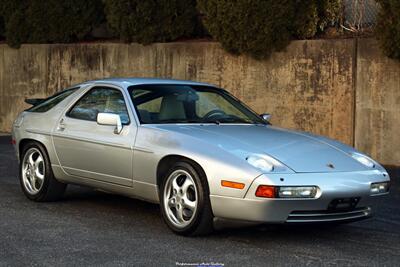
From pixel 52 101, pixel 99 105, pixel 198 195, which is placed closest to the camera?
pixel 198 195

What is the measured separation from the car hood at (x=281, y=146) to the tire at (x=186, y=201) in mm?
322

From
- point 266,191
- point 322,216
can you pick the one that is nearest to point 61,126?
point 266,191

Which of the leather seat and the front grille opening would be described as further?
the leather seat

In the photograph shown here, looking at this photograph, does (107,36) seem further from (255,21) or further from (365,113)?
(365,113)

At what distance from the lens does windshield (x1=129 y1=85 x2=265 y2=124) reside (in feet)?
21.7

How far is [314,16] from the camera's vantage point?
39.3 feet

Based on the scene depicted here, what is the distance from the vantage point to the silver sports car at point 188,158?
545 cm

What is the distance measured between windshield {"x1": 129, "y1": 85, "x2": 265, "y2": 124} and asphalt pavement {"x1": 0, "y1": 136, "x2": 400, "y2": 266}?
0.99 meters

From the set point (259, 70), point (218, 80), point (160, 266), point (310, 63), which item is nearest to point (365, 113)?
point (310, 63)

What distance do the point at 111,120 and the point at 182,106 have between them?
29.6 inches

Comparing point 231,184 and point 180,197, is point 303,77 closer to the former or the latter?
point 180,197

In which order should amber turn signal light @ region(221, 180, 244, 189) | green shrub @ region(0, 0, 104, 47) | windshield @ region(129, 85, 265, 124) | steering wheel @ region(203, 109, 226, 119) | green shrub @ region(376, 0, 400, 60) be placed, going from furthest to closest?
green shrub @ region(0, 0, 104, 47) → green shrub @ region(376, 0, 400, 60) → steering wheel @ region(203, 109, 226, 119) → windshield @ region(129, 85, 265, 124) → amber turn signal light @ region(221, 180, 244, 189)

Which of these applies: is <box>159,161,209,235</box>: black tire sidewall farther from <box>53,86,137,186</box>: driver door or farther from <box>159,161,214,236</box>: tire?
<box>53,86,137,186</box>: driver door

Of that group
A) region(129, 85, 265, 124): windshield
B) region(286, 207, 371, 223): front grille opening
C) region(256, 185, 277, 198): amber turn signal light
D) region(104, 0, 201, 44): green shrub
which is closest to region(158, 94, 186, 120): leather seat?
region(129, 85, 265, 124): windshield
